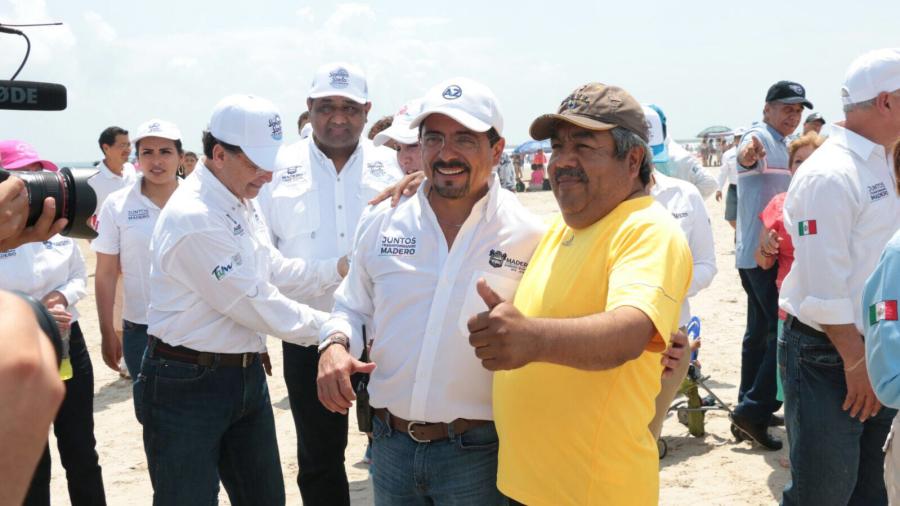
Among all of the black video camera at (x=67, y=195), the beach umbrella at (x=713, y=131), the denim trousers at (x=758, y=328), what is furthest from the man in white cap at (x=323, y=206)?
the beach umbrella at (x=713, y=131)

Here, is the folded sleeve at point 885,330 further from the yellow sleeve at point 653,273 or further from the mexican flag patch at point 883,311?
the yellow sleeve at point 653,273

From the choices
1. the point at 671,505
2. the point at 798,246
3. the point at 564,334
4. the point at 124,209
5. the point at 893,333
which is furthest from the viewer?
the point at 124,209

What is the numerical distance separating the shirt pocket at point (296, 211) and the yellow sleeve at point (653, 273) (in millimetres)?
2506

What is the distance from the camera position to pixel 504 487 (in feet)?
8.87

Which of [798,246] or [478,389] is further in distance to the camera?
[798,246]

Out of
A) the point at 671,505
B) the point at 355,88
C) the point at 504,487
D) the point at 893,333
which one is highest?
the point at 355,88

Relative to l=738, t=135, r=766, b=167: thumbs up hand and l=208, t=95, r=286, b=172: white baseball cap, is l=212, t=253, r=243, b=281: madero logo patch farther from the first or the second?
l=738, t=135, r=766, b=167: thumbs up hand

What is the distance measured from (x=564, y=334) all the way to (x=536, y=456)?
59 cm

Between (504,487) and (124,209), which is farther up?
(124,209)

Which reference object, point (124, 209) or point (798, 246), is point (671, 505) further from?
point (124, 209)

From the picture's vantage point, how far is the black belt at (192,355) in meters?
3.63

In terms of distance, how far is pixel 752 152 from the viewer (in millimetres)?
6695

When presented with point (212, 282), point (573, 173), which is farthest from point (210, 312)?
point (573, 173)

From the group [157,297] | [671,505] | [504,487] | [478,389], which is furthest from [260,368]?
[671,505]
